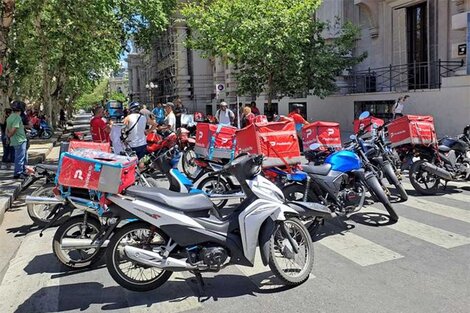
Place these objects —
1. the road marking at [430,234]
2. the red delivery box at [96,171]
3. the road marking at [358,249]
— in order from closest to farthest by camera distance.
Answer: the red delivery box at [96,171] < the road marking at [358,249] < the road marking at [430,234]

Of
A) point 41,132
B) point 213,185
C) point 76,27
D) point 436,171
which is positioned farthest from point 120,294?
point 41,132

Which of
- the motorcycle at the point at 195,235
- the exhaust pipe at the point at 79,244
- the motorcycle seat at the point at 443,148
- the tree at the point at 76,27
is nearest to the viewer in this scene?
the motorcycle at the point at 195,235

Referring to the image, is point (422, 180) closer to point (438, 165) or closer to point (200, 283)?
point (438, 165)

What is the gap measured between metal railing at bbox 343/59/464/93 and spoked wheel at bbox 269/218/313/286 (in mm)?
15080

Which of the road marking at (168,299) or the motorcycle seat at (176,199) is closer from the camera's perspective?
the road marking at (168,299)

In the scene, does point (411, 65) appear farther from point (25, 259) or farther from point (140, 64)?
point (140, 64)

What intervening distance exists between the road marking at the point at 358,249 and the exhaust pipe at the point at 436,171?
9.87 ft

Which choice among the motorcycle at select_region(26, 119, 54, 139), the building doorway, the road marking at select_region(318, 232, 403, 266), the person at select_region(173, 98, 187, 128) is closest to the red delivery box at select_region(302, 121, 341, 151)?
the road marking at select_region(318, 232, 403, 266)

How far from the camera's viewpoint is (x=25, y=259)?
5.80 metres

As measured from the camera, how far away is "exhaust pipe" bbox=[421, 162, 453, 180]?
28.1 ft

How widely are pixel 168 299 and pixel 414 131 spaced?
6.23 metres

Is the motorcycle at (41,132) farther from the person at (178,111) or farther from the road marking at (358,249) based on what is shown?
the road marking at (358,249)

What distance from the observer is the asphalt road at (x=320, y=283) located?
4.28m

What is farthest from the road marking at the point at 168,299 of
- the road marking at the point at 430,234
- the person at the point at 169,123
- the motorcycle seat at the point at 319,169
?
the person at the point at 169,123
